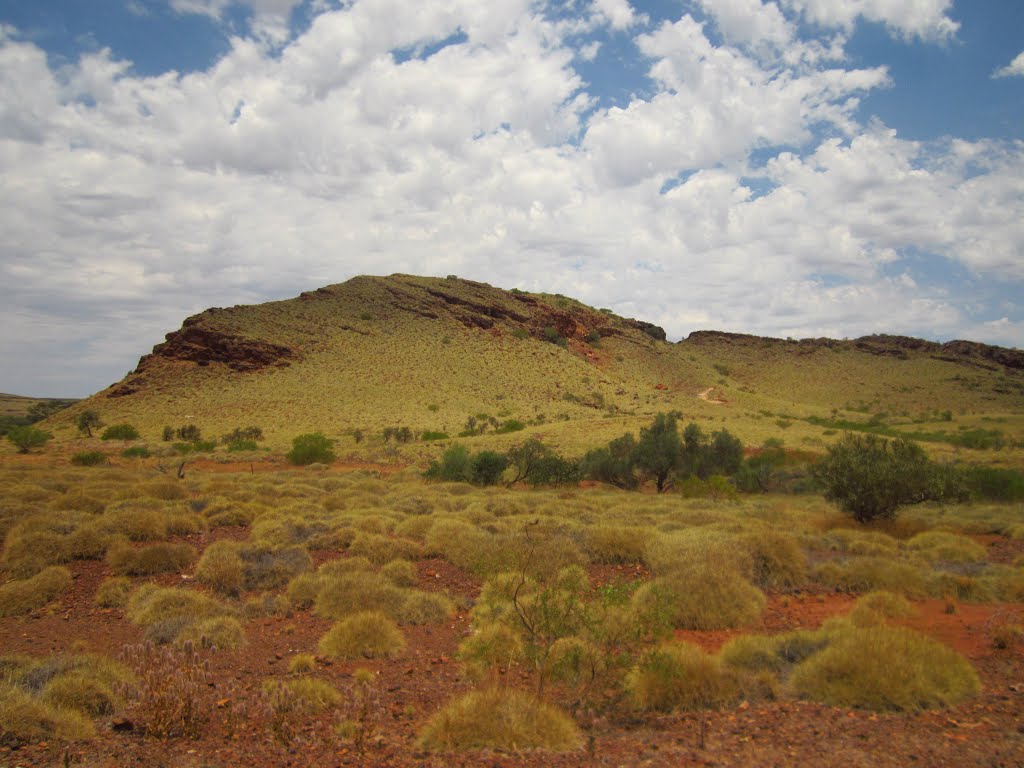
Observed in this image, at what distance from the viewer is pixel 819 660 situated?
6.41 metres

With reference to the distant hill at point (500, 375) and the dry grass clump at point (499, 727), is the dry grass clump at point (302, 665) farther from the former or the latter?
the distant hill at point (500, 375)

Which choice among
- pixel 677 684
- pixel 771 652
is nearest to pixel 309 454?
pixel 771 652

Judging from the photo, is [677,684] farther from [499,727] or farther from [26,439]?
[26,439]

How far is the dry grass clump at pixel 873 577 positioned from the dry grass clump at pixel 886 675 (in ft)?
14.7

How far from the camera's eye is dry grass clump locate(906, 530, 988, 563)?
12898 millimetres

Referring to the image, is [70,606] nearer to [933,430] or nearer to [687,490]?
[687,490]

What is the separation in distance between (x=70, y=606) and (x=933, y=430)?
2182 inches

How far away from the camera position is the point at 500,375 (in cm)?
6575

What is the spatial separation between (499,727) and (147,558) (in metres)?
8.95

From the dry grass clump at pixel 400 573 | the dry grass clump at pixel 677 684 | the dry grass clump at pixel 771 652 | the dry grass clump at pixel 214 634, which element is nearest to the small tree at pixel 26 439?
the dry grass clump at pixel 400 573

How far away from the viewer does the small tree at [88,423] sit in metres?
44.6

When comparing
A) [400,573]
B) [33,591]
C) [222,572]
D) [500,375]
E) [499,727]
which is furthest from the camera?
[500,375]

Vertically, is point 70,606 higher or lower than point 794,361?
lower

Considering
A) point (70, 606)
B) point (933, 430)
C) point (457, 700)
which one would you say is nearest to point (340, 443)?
point (70, 606)
